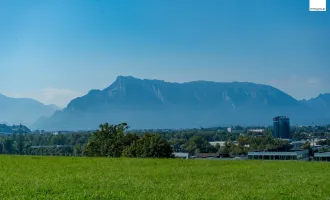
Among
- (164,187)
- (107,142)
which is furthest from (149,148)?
(164,187)

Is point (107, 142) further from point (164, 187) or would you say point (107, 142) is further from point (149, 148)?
point (164, 187)

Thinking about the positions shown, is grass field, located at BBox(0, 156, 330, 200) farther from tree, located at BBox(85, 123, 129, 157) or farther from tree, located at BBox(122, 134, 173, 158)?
tree, located at BBox(85, 123, 129, 157)

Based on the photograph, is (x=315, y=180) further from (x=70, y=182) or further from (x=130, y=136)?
(x=130, y=136)

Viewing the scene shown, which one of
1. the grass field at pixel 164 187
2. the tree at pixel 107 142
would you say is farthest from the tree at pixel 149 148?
the grass field at pixel 164 187

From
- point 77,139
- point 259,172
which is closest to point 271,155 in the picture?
point 259,172

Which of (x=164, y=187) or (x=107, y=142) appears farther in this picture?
(x=107, y=142)

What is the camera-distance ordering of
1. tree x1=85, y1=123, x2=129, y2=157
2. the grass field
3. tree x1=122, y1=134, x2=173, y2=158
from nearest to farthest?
the grass field < tree x1=122, y1=134, x2=173, y2=158 < tree x1=85, y1=123, x2=129, y2=157

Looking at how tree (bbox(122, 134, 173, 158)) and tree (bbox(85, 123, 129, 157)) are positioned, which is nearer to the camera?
tree (bbox(122, 134, 173, 158))

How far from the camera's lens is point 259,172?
A: 22047 mm

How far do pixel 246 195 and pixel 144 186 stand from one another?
3760 millimetres

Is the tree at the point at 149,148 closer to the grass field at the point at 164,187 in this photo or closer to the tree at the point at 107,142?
the tree at the point at 107,142

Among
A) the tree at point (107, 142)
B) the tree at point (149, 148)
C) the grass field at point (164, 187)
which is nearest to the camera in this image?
the grass field at point (164, 187)

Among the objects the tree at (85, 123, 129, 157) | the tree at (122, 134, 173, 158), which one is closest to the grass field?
the tree at (122, 134, 173, 158)

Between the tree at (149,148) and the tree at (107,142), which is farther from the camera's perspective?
the tree at (107,142)
